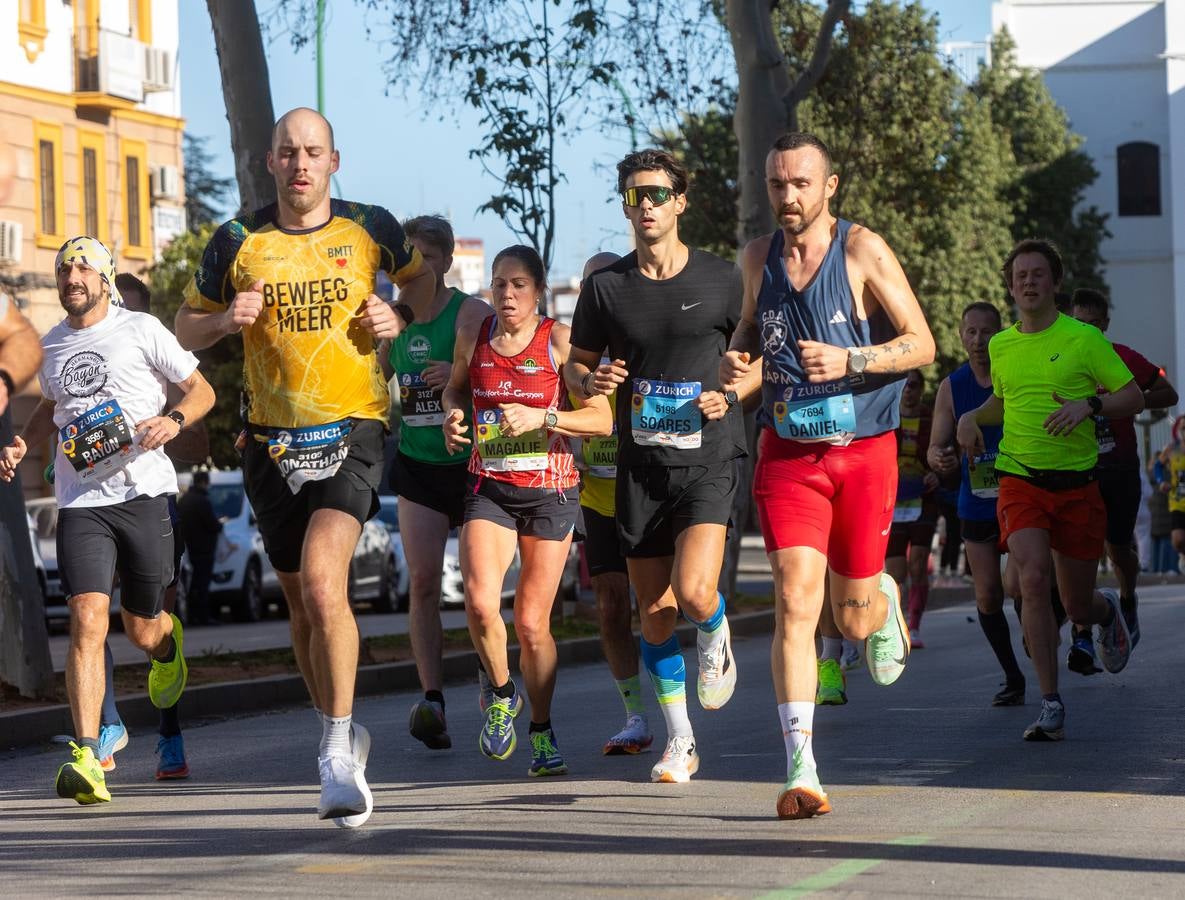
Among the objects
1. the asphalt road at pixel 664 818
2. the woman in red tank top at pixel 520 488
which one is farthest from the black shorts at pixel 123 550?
the woman in red tank top at pixel 520 488

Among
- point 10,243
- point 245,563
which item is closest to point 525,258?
point 245,563

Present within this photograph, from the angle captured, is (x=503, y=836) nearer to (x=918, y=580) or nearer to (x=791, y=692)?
(x=791, y=692)

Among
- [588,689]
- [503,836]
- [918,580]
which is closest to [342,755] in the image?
[503,836]

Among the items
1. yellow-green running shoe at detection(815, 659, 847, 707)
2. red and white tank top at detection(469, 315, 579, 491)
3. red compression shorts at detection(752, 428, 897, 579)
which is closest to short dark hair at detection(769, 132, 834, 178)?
red compression shorts at detection(752, 428, 897, 579)

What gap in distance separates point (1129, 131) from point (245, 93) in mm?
48182

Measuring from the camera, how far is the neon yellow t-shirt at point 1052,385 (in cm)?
981

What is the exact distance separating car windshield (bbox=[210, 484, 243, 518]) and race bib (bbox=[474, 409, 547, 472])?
1738 cm

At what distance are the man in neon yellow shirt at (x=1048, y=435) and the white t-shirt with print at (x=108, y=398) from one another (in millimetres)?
3737

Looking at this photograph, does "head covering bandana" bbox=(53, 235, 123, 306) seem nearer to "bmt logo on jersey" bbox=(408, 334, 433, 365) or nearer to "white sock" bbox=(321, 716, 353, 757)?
"bmt logo on jersey" bbox=(408, 334, 433, 365)

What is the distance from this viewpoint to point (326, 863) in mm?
6547

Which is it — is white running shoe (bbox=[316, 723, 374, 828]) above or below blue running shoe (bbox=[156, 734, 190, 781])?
above

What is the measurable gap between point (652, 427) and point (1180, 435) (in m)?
18.0

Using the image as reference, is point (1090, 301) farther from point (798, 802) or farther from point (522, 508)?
point (798, 802)

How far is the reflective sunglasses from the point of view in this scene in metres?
8.20
